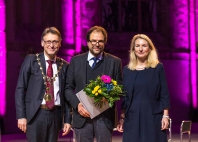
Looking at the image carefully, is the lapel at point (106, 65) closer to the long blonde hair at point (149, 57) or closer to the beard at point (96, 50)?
the beard at point (96, 50)

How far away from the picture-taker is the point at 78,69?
21.3 feet

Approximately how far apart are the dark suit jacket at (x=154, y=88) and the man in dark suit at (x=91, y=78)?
0.62 feet

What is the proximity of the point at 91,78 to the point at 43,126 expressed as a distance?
2.56 feet

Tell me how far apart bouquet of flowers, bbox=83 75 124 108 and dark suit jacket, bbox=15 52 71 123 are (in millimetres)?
490

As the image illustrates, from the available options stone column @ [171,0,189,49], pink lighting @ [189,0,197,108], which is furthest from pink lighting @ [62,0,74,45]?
pink lighting @ [189,0,197,108]

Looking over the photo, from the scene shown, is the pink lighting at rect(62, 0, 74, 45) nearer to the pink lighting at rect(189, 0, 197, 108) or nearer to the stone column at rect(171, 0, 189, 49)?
the stone column at rect(171, 0, 189, 49)

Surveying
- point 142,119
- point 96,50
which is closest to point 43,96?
point 96,50

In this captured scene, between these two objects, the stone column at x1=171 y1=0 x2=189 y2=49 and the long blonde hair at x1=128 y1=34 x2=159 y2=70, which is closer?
the long blonde hair at x1=128 y1=34 x2=159 y2=70

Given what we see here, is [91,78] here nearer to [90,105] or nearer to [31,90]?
[90,105]

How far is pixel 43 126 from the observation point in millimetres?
6367

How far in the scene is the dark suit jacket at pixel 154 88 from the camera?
6.37 metres

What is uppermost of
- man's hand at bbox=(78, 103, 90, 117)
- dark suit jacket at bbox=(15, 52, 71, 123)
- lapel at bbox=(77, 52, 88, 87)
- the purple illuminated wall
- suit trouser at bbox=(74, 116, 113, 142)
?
the purple illuminated wall

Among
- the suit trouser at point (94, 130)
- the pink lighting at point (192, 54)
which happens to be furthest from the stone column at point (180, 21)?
the suit trouser at point (94, 130)

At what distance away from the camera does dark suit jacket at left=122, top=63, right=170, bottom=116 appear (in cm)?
637
